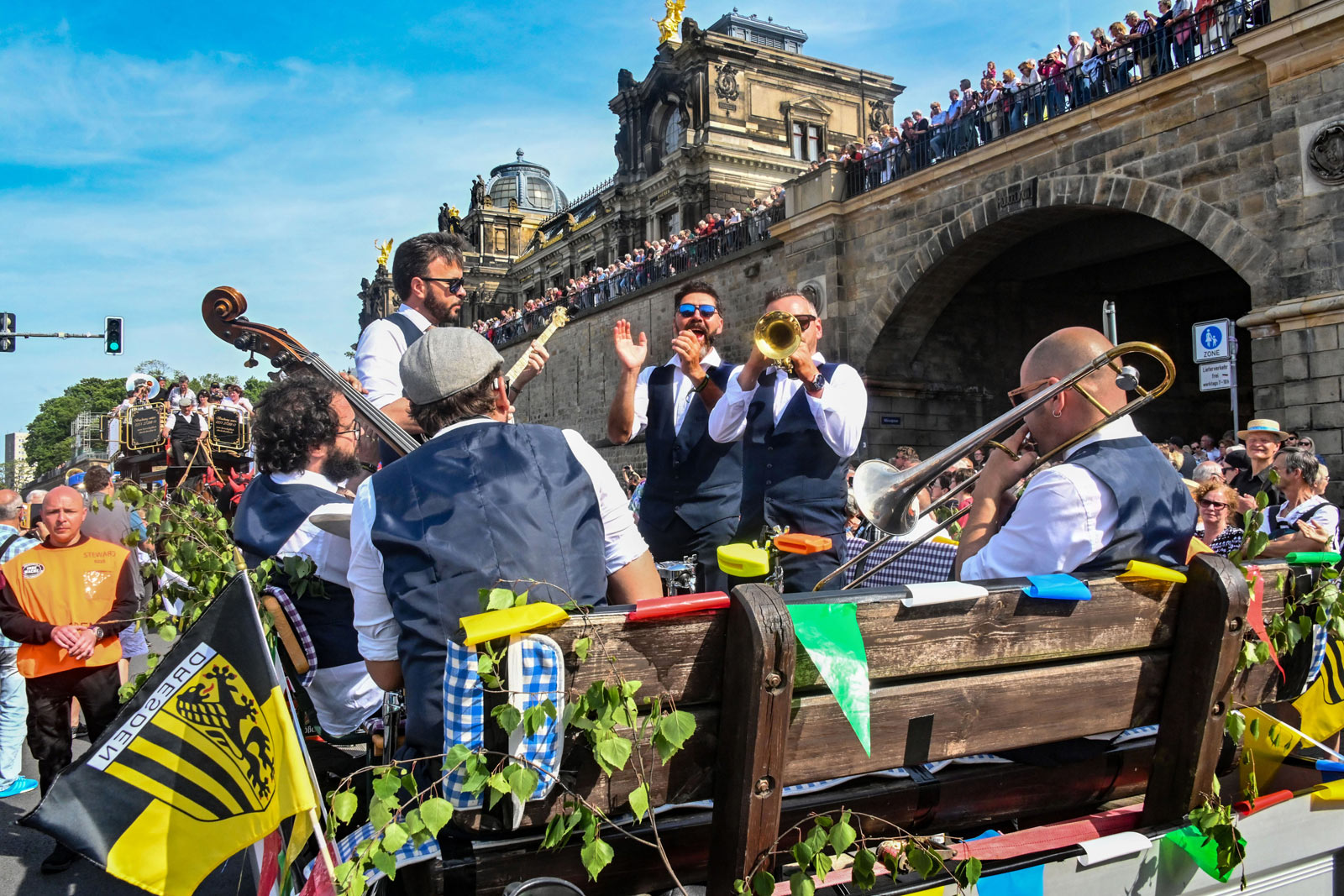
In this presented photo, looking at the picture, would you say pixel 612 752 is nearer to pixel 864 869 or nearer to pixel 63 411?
pixel 864 869

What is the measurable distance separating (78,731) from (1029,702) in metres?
6.81

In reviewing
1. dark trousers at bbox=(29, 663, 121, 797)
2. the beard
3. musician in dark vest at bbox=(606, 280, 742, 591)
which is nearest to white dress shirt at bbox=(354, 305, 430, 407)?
the beard

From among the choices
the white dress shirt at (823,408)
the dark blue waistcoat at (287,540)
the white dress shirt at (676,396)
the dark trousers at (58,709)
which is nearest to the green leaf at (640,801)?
the dark blue waistcoat at (287,540)

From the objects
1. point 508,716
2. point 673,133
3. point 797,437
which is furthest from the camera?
point 673,133

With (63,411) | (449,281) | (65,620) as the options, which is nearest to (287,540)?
(449,281)

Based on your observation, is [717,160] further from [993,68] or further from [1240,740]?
[1240,740]

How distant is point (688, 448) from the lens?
459 centimetres

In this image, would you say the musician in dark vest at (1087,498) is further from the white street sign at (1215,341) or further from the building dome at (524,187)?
the building dome at (524,187)

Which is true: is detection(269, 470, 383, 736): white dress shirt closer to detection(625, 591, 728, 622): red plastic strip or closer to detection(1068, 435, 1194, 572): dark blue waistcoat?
detection(625, 591, 728, 622): red plastic strip

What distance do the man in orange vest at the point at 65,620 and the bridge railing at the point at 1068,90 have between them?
1269 centimetres

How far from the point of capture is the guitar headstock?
4.29 meters

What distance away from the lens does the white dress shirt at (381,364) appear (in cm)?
380

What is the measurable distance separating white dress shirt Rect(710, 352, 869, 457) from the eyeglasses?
51.4 inches

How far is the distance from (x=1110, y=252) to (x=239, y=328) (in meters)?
15.3
